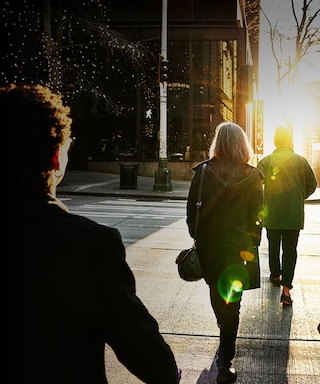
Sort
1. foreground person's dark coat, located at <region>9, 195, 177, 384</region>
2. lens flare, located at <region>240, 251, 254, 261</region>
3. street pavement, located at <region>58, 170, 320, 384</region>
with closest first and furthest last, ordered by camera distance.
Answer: foreground person's dark coat, located at <region>9, 195, 177, 384</region>
lens flare, located at <region>240, 251, 254, 261</region>
street pavement, located at <region>58, 170, 320, 384</region>

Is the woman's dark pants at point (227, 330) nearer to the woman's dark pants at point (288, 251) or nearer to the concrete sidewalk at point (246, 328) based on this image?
the concrete sidewalk at point (246, 328)

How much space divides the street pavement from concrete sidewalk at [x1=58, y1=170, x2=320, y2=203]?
384 inches

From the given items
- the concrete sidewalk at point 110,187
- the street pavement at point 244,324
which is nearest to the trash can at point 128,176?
the concrete sidewalk at point 110,187

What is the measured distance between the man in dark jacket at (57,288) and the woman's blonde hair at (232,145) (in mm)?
2725

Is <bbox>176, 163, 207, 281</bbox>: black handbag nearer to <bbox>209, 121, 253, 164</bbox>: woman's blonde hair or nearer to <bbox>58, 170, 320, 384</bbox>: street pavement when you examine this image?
<bbox>209, 121, 253, 164</bbox>: woman's blonde hair

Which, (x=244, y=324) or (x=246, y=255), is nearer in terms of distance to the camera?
(x=246, y=255)

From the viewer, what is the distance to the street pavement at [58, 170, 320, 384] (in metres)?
4.44

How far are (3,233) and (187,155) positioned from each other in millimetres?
25498

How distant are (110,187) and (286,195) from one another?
52.4 ft

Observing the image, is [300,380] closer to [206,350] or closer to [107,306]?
[206,350]

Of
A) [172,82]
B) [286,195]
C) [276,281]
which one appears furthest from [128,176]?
[286,195]

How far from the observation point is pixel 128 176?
70.3 ft

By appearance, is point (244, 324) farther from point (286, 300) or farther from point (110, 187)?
point (110, 187)

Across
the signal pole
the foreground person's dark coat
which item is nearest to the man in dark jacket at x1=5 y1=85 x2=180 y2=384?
the foreground person's dark coat
